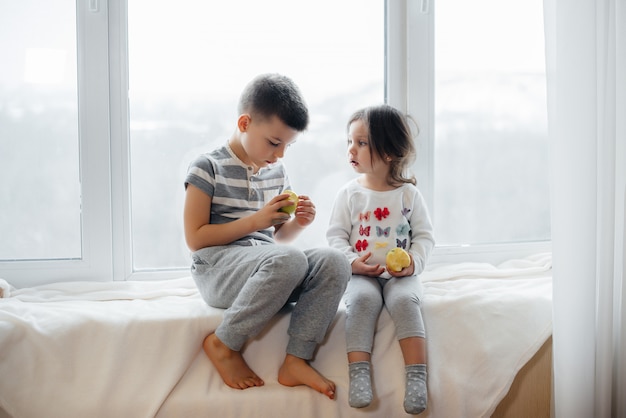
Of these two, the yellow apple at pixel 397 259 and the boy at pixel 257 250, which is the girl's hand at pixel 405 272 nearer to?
the yellow apple at pixel 397 259

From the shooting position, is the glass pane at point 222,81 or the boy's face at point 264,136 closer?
the boy's face at point 264,136

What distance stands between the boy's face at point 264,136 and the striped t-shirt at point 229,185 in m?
0.06

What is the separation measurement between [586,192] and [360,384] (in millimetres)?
687

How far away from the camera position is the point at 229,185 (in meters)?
1.56

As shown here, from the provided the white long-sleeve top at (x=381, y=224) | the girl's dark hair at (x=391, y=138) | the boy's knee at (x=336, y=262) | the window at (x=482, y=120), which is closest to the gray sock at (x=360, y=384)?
the boy's knee at (x=336, y=262)

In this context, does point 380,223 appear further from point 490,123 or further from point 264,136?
point 490,123

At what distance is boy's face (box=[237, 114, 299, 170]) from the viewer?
4.98ft

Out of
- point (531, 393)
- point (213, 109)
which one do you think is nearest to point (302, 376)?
point (531, 393)

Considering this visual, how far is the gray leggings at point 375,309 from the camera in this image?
1388 millimetres

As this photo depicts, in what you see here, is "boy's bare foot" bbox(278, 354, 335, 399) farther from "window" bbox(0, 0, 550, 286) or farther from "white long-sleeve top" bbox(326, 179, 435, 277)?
"window" bbox(0, 0, 550, 286)

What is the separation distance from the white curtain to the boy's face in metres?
0.66

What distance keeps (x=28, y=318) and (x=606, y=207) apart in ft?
4.51

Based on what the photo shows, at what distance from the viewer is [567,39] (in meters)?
1.31

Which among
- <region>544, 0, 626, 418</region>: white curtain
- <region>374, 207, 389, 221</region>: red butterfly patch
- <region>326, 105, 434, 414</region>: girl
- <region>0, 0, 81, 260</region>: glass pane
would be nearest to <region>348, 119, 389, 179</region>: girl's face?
<region>326, 105, 434, 414</region>: girl
